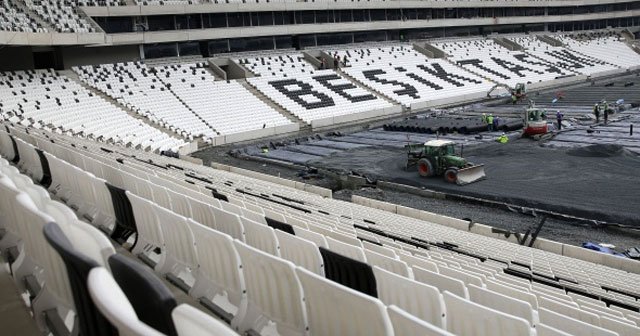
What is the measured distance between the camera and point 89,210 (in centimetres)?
761

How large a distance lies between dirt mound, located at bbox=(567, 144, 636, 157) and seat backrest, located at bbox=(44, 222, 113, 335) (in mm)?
21751

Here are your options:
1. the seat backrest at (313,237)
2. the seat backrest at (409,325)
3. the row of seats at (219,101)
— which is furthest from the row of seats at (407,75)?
the seat backrest at (409,325)

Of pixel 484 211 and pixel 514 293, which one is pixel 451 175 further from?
pixel 514 293

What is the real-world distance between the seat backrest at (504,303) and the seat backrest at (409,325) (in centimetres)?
192

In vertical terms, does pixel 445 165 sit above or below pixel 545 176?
above

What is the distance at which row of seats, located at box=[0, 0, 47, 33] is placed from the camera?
98.5 ft

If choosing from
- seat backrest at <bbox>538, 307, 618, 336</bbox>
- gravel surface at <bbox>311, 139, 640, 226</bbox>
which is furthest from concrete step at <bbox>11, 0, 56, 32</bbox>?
seat backrest at <bbox>538, 307, 618, 336</bbox>

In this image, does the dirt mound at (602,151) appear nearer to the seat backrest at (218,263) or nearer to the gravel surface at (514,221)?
the gravel surface at (514,221)

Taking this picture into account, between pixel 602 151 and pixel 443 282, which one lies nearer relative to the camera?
pixel 443 282

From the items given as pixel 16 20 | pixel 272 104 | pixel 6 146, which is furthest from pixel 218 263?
pixel 272 104

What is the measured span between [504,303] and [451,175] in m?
14.9

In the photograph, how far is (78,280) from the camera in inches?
108

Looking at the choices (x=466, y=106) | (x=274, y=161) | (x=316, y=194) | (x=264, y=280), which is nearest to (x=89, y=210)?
(x=264, y=280)

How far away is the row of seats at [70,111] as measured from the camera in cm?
2566
